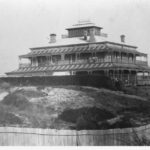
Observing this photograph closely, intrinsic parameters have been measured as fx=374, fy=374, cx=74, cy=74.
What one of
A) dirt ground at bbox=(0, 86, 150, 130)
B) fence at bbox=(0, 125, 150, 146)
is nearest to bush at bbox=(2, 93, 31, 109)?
dirt ground at bbox=(0, 86, 150, 130)

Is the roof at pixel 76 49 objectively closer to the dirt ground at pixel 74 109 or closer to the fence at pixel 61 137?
the dirt ground at pixel 74 109

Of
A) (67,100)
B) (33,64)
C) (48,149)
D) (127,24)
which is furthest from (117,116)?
(33,64)

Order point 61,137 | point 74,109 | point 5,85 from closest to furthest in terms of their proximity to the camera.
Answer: point 61,137
point 74,109
point 5,85

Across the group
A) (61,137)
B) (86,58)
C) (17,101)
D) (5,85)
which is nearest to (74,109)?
(17,101)

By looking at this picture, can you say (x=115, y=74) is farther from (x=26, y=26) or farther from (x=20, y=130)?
(x=20, y=130)

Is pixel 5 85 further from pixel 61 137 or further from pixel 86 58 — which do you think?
pixel 61 137
